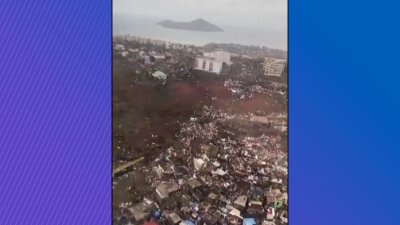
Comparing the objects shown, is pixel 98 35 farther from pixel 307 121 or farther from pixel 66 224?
pixel 307 121

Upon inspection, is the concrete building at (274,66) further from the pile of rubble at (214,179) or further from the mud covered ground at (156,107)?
the pile of rubble at (214,179)

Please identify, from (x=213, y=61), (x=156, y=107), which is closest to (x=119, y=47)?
(x=156, y=107)

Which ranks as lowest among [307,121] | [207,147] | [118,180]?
[118,180]

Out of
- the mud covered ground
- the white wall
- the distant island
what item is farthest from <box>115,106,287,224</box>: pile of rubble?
the distant island

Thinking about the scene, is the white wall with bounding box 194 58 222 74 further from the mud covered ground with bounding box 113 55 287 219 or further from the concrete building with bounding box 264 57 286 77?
the concrete building with bounding box 264 57 286 77

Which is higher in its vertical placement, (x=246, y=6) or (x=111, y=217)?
(x=246, y=6)

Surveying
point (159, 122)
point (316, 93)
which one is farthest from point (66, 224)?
point (316, 93)

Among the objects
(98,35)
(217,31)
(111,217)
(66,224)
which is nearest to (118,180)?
(111,217)
